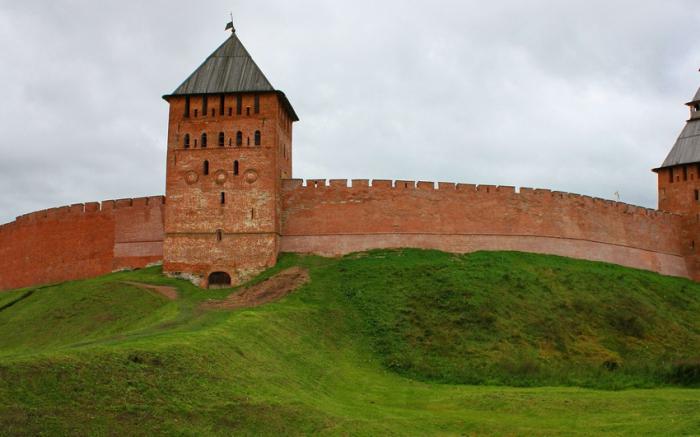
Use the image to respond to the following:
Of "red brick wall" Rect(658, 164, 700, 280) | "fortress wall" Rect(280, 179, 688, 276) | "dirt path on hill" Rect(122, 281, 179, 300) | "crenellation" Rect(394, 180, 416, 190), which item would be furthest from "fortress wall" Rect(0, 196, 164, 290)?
"red brick wall" Rect(658, 164, 700, 280)

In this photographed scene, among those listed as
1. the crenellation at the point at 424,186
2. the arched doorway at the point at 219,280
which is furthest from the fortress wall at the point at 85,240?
the crenellation at the point at 424,186

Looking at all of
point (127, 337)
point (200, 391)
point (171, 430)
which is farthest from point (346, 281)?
point (171, 430)

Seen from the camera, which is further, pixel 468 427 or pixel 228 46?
pixel 228 46

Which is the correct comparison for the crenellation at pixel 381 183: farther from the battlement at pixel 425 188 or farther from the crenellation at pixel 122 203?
the crenellation at pixel 122 203

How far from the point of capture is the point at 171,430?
13.3 meters

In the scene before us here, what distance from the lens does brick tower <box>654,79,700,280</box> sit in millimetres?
40031

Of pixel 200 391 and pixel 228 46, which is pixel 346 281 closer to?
pixel 228 46

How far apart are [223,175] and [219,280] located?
4090 millimetres

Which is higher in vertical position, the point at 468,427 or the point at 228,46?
the point at 228,46

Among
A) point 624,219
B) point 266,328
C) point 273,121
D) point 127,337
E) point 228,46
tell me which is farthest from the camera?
point 624,219

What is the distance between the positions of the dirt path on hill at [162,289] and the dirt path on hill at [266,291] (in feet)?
6.25

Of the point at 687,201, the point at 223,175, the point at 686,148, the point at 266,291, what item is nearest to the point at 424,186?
the point at 223,175

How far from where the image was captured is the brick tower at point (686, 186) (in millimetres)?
40031

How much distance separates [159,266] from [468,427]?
65.1 ft
